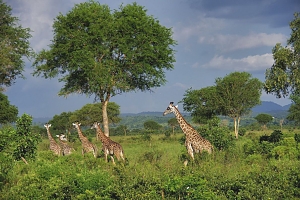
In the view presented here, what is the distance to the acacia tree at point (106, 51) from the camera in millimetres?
30406

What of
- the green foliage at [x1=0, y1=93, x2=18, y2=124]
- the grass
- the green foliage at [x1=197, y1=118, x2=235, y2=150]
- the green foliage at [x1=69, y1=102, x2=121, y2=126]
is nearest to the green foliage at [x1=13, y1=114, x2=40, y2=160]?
the grass

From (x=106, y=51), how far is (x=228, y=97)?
2684 centimetres

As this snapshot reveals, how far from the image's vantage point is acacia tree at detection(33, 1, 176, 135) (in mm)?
30406

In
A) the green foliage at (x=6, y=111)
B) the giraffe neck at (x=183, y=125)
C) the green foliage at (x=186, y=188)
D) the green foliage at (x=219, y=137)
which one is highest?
the green foliage at (x=6, y=111)

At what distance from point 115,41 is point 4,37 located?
10.1 m

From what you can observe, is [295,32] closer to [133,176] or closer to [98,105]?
[133,176]

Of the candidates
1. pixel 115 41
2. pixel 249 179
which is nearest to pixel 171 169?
pixel 249 179

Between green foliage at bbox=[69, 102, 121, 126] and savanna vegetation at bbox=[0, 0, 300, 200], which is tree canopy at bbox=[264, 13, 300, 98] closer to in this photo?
savanna vegetation at bbox=[0, 0, 300, 200]

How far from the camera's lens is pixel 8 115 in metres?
47.0

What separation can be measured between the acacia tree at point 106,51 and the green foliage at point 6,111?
50.4ft

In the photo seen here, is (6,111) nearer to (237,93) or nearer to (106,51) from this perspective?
(106,51)

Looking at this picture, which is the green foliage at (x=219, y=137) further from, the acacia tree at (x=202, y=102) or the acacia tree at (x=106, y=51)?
the acacia tree at (x=202, y=102)

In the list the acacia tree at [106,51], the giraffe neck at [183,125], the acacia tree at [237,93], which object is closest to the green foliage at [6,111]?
the acacia tree at [106,51]

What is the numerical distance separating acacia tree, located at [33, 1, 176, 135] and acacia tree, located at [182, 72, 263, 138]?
20717mm
